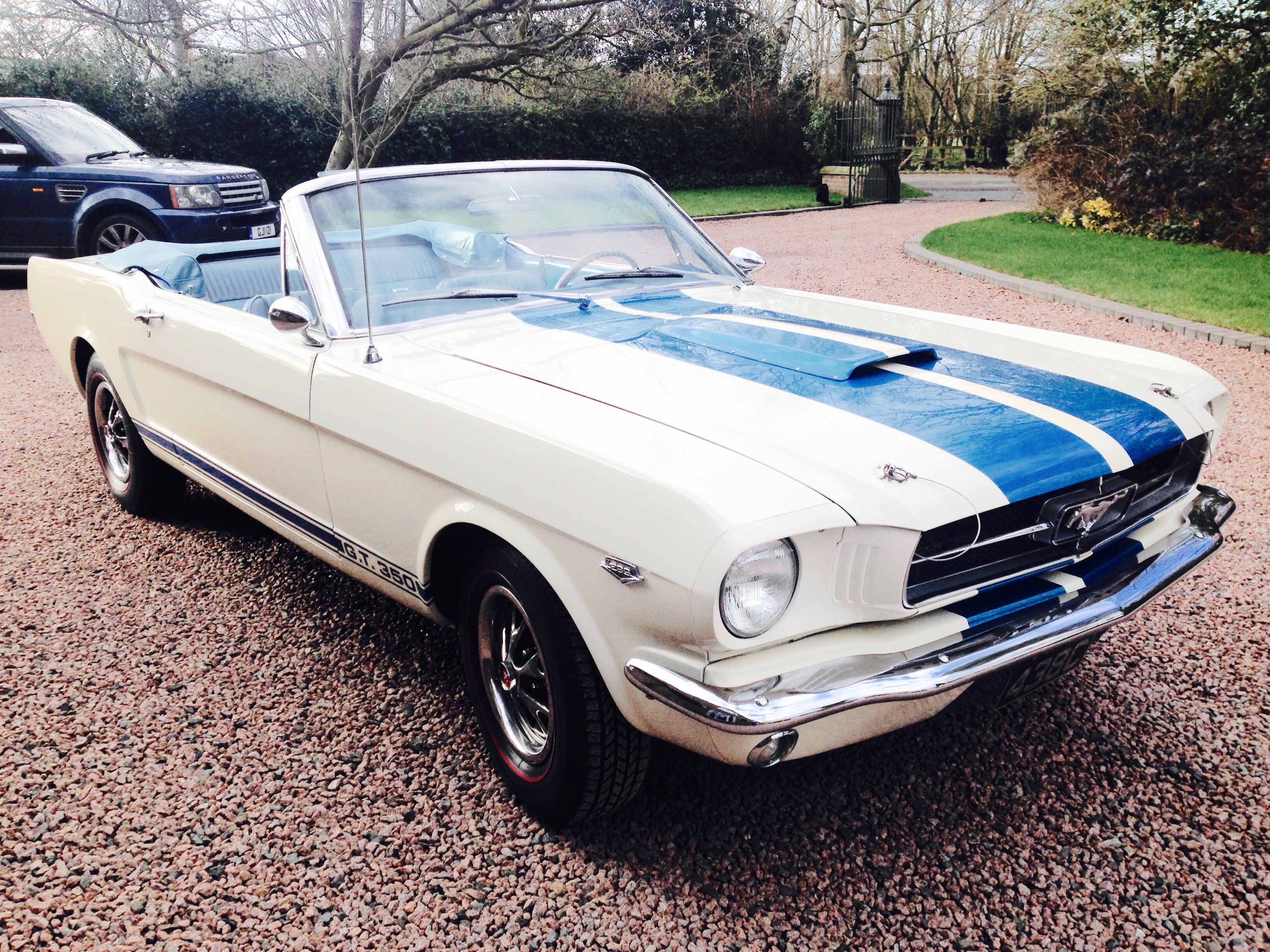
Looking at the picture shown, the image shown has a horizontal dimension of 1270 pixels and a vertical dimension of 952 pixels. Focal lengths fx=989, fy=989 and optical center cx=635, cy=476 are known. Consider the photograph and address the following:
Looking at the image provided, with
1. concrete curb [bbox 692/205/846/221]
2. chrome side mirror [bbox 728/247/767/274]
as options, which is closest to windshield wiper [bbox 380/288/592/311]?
chrome side mirror [bbox 728/247/767/274]

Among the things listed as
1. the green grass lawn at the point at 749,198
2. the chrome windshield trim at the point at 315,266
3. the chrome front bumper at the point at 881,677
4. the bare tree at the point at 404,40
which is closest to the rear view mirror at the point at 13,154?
the bare tree at the point at 404,40

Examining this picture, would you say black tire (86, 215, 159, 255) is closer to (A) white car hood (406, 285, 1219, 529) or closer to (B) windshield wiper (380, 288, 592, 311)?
(B) windshield wiper (380, 288, 592, 311)

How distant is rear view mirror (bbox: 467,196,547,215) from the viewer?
10.9 feet

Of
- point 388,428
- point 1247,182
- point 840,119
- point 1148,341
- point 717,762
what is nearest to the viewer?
point 388,428

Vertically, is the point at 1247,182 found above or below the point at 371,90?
below

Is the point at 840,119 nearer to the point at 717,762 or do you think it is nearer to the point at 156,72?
the point at 156,72

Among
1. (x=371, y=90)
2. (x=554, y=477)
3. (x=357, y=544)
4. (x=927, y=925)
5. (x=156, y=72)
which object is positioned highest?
(x=156, y=72)

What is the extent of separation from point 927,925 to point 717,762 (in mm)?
737

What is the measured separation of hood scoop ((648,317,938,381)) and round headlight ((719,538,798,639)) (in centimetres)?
76

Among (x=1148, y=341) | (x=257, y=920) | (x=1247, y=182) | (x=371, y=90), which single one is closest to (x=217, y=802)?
(x=257, y=920)

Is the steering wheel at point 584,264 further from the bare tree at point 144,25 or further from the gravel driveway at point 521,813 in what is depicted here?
the bare tree at point 144,25

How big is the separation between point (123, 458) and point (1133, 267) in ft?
31.3

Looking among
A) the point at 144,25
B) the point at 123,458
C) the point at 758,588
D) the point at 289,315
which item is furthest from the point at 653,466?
the point at 144,25

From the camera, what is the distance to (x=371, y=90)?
41.4 feet
